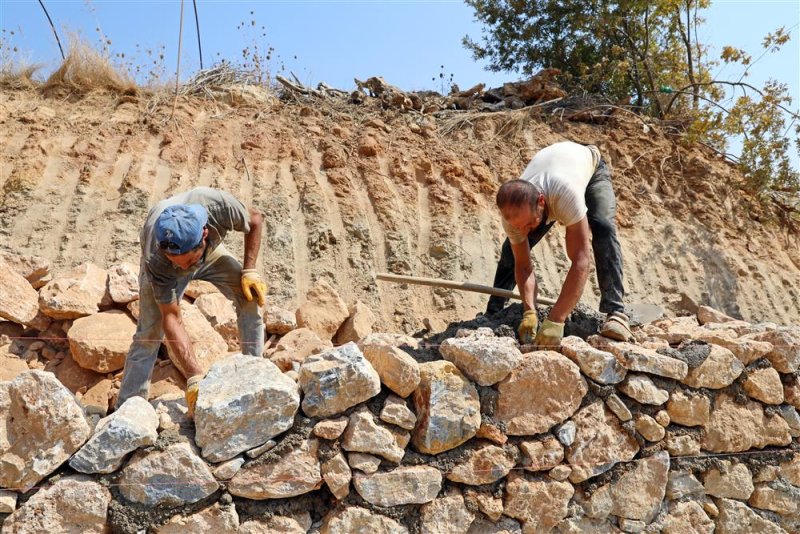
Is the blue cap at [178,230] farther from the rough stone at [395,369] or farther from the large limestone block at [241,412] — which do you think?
the rough stone at [395,369]

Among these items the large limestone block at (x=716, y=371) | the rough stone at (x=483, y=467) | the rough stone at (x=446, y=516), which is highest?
the large limestone block at (x=716, y=371)

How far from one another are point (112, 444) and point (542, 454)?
1.86 m

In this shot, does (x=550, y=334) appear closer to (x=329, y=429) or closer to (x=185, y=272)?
(x=329, y=429)

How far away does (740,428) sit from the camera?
3.39 m

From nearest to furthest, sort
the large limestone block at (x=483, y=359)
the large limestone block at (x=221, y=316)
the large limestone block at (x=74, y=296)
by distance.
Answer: the large limestone block at (x=483, y=359)
the large limestone block at (x=74, y=296)
the large limestone block at (x=221, y=316)

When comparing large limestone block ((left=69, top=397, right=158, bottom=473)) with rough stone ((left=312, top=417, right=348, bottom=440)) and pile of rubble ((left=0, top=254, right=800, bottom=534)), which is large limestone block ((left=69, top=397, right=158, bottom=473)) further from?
rough stone ((left=312, top=417, right=348, bottom=440))

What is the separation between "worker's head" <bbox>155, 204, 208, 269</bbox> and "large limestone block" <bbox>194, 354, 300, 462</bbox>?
0.82m

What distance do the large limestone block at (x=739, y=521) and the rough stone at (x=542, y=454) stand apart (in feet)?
3.46

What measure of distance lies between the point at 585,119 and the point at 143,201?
5908 mm

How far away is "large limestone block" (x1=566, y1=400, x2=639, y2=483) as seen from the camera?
3.08 m

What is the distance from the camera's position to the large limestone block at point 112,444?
245 centimetres

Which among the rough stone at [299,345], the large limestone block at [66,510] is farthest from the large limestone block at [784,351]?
the large limestone block at [66,510]

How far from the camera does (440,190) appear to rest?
745 cm

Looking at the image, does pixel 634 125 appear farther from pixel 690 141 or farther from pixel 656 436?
pixel 656 436
